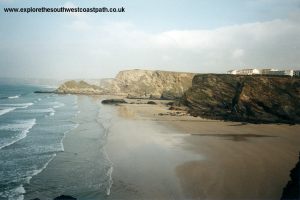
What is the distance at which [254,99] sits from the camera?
39344 mm

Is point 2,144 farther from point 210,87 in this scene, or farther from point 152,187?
point 210,87

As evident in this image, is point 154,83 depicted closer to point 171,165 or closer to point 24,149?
point 24,149

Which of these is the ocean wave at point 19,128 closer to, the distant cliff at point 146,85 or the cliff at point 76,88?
the distant cliff at point 146,85

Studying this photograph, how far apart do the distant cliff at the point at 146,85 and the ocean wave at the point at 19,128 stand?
59082mm

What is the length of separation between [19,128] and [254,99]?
90.6ft

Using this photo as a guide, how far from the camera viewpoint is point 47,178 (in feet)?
52.9

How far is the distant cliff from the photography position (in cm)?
10316

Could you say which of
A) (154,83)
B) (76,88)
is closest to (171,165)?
(154,83)

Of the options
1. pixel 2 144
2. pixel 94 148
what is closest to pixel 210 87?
pixel 94 148

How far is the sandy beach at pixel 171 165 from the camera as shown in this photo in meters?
13.8

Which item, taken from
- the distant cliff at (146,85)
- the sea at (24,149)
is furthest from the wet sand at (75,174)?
the distant cliff at (146,85)

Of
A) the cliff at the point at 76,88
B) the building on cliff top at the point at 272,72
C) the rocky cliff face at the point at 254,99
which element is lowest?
the cliff at the point at 76,88

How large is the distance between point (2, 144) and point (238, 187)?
18.0 m

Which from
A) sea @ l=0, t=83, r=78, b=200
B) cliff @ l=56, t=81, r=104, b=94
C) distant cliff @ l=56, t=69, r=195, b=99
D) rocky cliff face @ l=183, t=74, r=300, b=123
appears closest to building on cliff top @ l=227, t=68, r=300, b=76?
rocky cliff face @ l=183, t=74, r=300, b=123
